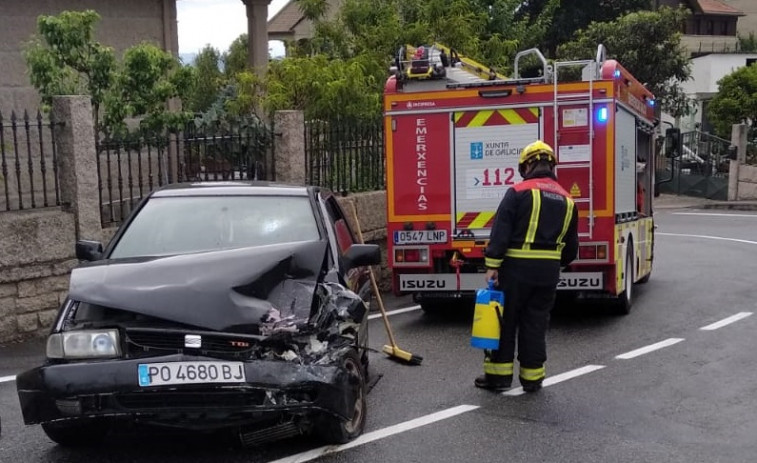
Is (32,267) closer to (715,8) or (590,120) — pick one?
(590,120)

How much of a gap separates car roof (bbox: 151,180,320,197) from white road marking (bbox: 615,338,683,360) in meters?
3.20

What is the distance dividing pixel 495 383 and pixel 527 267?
88 cm

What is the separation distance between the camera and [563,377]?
7059 mm

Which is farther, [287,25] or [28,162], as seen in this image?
[287,25]

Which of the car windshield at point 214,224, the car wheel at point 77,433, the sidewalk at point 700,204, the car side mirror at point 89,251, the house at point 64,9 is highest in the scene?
the house at point 64,9

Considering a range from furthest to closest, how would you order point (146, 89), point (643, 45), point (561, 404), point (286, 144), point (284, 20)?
1. point (284, 20)
2. point (643, 45)
3. point (286, 144)
4. point (146, 89)
5. point (561, 404)

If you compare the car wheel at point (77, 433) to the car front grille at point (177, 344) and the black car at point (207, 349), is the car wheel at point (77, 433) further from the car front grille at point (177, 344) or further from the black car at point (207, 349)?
the car front grille at point (177, 344)

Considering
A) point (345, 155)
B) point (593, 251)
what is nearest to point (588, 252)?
point (593, 251)

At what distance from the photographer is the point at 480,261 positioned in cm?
940

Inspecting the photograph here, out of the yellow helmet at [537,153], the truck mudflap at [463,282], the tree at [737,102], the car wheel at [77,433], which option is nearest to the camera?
the car wheel at [77,433]

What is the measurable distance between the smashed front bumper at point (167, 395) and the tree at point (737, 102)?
99.0 feet

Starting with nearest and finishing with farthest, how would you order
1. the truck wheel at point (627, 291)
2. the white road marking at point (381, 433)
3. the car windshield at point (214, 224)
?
the white road marking at point (381, 433), the car windshield at point (214, 224), the truck wheel at point (627, 291)

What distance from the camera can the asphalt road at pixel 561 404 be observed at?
203 inches

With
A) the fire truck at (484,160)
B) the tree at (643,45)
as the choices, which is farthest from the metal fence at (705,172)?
the fire truck at (484,160)
